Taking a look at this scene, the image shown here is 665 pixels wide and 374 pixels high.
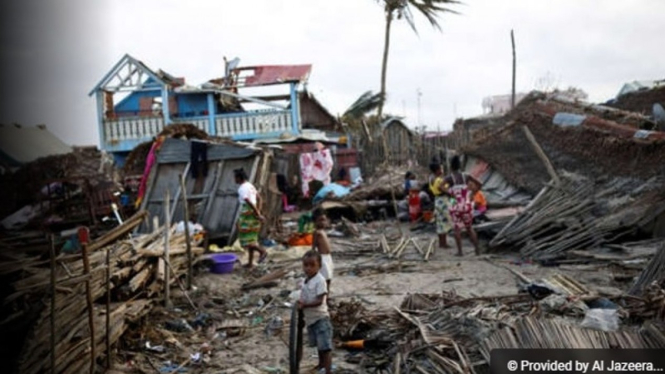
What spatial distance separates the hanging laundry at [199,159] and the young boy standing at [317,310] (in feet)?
20.4

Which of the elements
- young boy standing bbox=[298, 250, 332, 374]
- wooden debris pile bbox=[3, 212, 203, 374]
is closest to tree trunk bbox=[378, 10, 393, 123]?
wooden debris pile bbox=[3, 212, 203, 374]

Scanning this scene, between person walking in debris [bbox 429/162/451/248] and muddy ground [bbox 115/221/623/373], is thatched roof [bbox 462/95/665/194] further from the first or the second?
person walking in debris [bbox 429/162/451/248]

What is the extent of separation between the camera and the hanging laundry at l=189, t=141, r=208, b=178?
9.85 m

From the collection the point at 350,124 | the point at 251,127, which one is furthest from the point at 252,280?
the point at 350,124

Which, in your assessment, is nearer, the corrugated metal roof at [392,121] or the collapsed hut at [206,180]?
the collapsed hut at [206,180]

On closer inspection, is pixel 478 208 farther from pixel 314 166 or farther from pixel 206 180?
pixel 314 166

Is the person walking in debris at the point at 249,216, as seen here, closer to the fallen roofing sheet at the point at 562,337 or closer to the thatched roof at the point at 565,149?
the fallen roofing sheet at the point at 562,337

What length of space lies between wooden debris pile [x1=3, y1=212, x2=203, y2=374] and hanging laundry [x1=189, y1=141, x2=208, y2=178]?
4.35m

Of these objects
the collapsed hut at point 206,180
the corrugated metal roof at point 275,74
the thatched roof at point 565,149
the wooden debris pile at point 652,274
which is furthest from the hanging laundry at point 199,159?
the corrugated metal roof at point 275,74

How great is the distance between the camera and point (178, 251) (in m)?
6.58

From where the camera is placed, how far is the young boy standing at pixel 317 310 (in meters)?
3.99

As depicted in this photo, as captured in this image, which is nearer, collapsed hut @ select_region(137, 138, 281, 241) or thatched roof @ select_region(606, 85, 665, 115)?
collapsed hut @ select_region(137, 138, 281, 241)

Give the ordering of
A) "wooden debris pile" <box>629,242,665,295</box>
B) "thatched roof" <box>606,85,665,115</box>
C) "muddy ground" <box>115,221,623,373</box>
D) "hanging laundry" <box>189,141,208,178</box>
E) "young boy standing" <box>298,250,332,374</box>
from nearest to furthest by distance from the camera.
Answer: "young boy standing" <box>298,250,332,374</box> → "muddy ground" <box>115,221,623,373</box> → "wooden debris pile" <box>629,242,665,295</box> → "hanging laundry" <box>189,141,208,178</box> → "thatched roof" <box>606,85,665,115</box>

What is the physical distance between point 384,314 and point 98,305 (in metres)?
2.54
